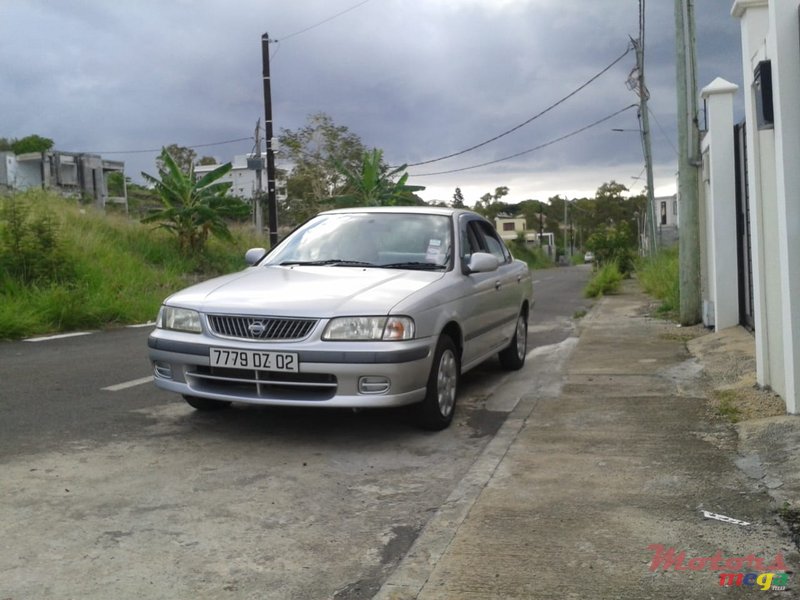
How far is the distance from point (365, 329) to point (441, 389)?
89 centimetres

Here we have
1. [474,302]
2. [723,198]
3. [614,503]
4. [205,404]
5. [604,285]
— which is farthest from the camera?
[604,285]

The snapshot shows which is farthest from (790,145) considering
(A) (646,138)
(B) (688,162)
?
(A) (646,138)

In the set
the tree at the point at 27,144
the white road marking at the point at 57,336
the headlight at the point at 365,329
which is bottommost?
the white road marking at the point at 57,336

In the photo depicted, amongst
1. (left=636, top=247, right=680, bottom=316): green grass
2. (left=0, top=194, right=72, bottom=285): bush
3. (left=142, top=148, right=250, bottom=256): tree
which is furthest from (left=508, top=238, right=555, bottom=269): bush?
(left=0, top=194, right=72, bottom=285): bush

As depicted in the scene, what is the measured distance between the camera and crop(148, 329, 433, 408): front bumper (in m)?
5.02

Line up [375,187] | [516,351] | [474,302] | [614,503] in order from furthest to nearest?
[375,187] < [516,351] < [474,302] < [614,503]

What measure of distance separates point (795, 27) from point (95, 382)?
20.6 feet

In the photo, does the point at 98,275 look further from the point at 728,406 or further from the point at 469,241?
the point at 728,406

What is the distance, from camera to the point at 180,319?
5.52 metres

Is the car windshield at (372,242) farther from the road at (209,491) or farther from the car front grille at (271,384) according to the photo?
the car front grille at (271,384)

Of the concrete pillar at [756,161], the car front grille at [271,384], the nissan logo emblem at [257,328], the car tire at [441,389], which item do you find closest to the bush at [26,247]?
the car front grille at [271,384]

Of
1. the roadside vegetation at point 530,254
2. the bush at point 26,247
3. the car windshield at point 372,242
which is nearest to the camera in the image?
the car windshield at point 372,242

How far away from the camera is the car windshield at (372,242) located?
636cm

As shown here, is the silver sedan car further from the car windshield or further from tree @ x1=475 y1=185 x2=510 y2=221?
tree @ x1=475 y1=185 x2=510 y2=221
